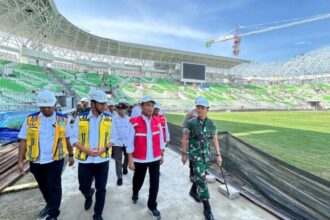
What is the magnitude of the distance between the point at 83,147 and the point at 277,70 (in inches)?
4358

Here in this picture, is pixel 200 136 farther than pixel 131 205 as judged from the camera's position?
No

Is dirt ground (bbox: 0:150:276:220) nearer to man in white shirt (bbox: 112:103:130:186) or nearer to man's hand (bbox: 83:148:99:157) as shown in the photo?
man in white shirt (bbox: 112:103:130:186)

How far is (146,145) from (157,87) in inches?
1768

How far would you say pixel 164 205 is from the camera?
3.39m

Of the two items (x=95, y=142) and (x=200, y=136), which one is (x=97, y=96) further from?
(x=200, y=136)

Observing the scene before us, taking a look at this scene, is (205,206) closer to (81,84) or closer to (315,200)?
(315,200)

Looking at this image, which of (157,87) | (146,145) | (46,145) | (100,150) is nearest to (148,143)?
(146,145)

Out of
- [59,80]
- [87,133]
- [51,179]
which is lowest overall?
[51,179]

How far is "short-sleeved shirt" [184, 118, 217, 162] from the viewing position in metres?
3.09

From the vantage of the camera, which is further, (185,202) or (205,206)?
(185,202)

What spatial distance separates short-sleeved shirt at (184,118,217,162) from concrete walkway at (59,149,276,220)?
35.4 inches

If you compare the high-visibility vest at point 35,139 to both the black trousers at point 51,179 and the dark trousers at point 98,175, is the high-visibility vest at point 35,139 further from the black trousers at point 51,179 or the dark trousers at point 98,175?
the dark trousers at point 98,175

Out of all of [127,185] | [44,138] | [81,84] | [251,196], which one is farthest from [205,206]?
[81,84]

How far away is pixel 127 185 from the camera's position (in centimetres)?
417
